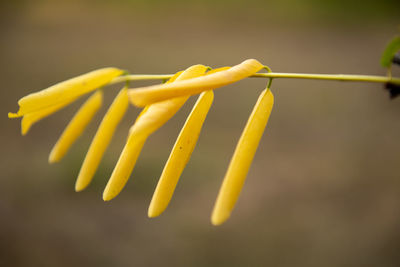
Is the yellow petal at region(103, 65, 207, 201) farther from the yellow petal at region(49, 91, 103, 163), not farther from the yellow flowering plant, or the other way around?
the yellow petal at region(49, 91, 103, 163)

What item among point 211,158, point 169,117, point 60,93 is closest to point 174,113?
point 169,117

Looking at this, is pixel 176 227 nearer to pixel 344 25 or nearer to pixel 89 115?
pixel 89 115

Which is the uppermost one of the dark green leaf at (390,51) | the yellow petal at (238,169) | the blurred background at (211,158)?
the dark green leaf at (390,51)

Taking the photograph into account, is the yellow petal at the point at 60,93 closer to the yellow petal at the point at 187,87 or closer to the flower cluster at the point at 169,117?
the flower cluster at the point at 169,117

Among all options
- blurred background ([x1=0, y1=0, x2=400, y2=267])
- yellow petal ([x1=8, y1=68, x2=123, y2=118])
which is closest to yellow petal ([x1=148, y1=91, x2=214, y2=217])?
yellow petal ([x1=8, y1=68, x2=123, y2=118])

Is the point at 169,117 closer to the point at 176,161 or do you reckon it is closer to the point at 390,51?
the point at 176,161

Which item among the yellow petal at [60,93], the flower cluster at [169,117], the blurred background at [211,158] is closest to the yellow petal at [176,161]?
the flower cluster at [169,117]
